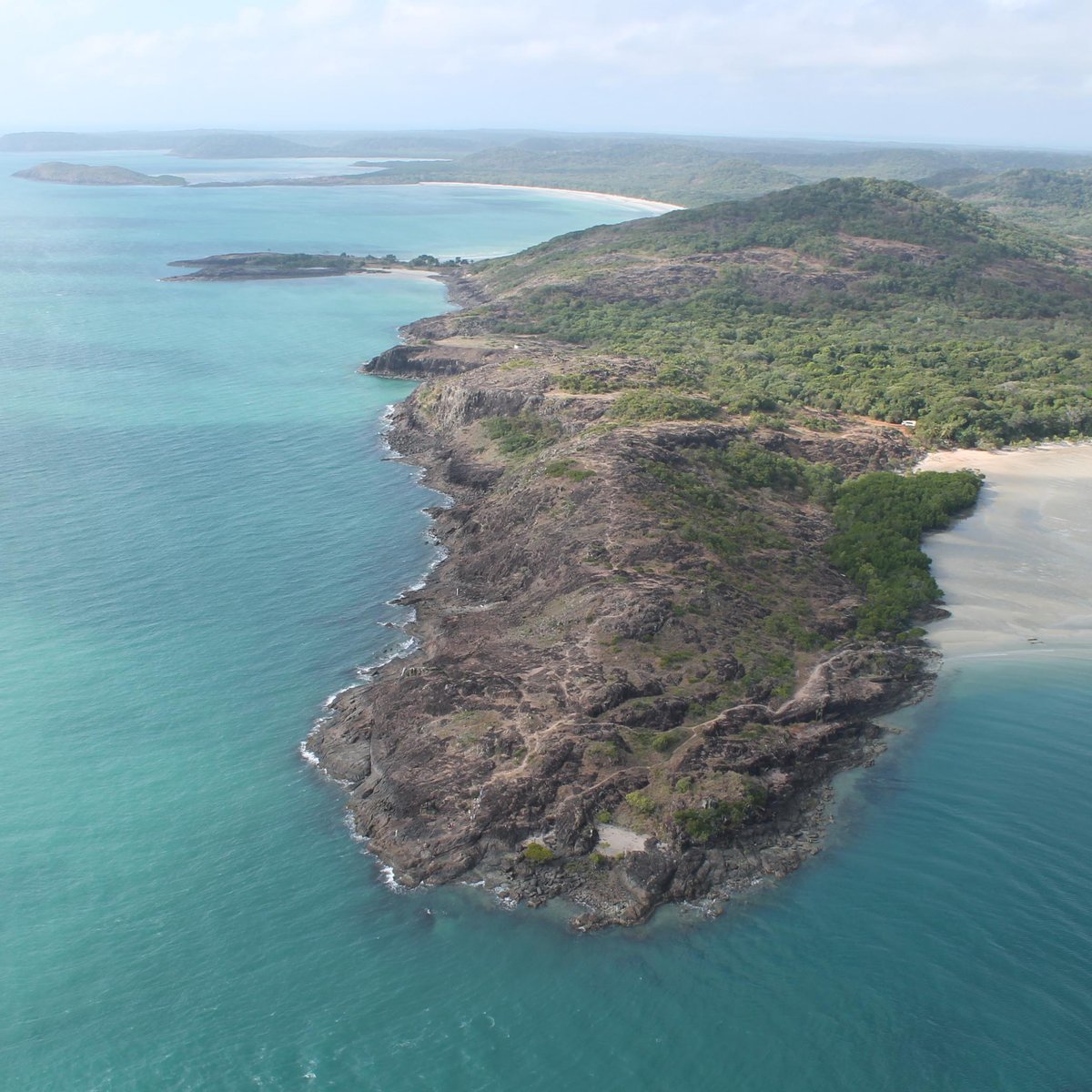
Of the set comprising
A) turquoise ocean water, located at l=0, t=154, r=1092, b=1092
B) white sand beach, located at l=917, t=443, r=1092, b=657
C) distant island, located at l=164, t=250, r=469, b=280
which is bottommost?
turquoise ocean water, located at l=0, t=154, r=1092, b=1092

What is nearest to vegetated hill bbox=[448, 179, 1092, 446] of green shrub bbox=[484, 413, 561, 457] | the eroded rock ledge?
green shrub bbox=[484, 413, 561, 457]

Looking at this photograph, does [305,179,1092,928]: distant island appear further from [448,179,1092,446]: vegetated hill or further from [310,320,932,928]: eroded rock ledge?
[448,179,1092,446]: vegetated hill

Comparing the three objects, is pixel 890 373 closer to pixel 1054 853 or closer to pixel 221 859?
pixel 1054 853

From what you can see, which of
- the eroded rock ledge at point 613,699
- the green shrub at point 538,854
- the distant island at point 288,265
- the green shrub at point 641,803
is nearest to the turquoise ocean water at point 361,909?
the eroded rock ledge at point 613,699

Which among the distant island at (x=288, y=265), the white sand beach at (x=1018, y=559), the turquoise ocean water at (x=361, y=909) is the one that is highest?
the distant island at (x=288, y=265)

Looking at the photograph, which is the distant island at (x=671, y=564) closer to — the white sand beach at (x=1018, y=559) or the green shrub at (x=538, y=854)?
the green shrub at (x=538, y=854)

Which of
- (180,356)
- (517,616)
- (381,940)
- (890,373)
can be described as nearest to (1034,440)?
(890,373)
